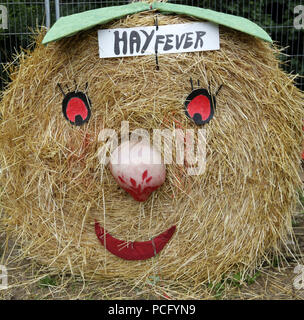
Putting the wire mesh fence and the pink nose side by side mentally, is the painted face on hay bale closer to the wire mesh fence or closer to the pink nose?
the pink nose

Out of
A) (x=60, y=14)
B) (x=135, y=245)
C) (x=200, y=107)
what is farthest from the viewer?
(x=60, y=14)

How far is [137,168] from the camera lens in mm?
1685

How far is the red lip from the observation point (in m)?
1.90

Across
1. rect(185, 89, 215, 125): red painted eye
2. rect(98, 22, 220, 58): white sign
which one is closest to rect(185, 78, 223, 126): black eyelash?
rect(185, 89, 215, 125): red painted eye

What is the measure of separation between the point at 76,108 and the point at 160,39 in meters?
0.47

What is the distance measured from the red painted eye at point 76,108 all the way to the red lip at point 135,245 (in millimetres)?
474

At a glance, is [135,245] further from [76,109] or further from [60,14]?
[60,14]

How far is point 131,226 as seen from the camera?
1.91 m

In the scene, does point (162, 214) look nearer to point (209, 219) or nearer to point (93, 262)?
point (209, 219)

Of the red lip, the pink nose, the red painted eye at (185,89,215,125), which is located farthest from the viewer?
the red lip

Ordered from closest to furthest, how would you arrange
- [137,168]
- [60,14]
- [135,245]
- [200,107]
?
[137,168]
[200,107]
[135,245]
[60,14]

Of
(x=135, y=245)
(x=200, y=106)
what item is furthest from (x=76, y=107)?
(x=135, y=245)

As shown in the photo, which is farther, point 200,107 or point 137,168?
point 200,107

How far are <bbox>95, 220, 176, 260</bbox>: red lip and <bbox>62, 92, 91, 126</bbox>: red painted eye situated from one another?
0.47 m
